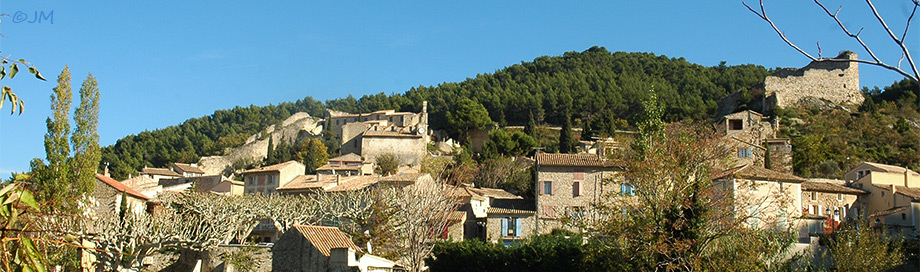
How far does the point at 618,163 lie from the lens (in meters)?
24.2

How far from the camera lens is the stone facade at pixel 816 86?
8219cm

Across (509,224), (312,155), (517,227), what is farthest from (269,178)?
(517,227)

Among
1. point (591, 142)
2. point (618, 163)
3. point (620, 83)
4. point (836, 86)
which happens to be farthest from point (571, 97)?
point (618, 163)

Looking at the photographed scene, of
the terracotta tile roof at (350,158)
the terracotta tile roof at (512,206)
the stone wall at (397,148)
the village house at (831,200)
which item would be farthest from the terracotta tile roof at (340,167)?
the village house at (831,200)

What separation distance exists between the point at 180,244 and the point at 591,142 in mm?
45590

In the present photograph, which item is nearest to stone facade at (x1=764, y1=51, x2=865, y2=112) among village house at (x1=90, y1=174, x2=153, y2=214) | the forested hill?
the forested hill

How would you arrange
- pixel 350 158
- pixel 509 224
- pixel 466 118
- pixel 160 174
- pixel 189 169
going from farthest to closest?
pixel 466 118 → pixel 189 169 → pixel 160 174 → pixel 350 158 → pixel 509 224

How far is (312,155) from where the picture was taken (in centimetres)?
7294

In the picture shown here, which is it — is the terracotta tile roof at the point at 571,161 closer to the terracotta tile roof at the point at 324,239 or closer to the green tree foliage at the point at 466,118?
the terracotta tile roof at the point at 324,239

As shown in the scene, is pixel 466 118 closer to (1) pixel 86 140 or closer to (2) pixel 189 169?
(2) pixel 189 169

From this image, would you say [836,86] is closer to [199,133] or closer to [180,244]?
[180,244]

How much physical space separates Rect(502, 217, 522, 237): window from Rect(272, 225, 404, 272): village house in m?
12.0

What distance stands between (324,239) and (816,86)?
6908cm

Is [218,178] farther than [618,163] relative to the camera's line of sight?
Yes
